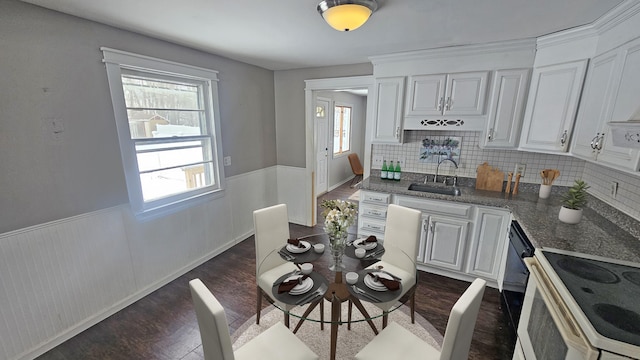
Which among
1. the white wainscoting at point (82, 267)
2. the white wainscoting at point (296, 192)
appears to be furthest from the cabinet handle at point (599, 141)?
the white wainscoting at point (82, 267)

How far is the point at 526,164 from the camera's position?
9.00 feet

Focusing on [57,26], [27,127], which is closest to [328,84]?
[57,26]

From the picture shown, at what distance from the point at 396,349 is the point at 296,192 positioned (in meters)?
2.92

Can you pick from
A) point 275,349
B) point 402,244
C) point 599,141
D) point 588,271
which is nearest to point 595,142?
point 599,141

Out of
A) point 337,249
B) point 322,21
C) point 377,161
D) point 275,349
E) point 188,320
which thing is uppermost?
point 322,21

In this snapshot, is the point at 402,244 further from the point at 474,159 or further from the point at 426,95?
the point at 426,95

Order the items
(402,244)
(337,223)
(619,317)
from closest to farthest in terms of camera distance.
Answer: (619,317), (337,223), (402,244)

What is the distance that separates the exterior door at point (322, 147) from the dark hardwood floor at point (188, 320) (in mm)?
2944

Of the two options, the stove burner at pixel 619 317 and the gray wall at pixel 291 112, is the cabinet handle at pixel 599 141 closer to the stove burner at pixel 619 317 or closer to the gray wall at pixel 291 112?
the stove burner at pixel 619 317

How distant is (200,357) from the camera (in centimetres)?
190

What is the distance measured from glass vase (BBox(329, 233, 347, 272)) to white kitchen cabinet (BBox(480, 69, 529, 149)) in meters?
1.96

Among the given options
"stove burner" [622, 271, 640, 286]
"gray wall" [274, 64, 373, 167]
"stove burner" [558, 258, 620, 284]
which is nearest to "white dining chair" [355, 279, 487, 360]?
"stove burner" [558, 258, 620, 284]

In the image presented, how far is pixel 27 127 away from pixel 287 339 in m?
2.22

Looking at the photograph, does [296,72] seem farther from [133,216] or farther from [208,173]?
[133,216]
